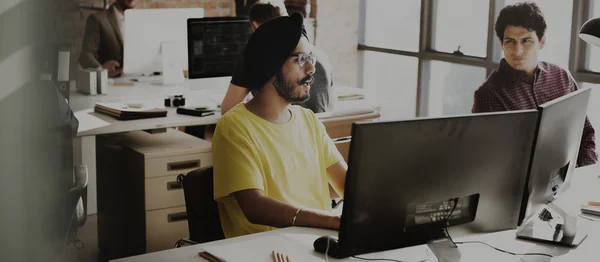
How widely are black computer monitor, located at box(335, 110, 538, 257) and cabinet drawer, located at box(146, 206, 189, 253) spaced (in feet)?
6.66

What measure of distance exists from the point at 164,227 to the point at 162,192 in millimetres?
176

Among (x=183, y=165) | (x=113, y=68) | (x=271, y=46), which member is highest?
(x=271, y=46)

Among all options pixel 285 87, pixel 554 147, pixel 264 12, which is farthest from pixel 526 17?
pixel 264 12

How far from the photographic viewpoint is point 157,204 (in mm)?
3453

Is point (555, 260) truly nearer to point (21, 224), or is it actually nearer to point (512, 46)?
point (512, 46)

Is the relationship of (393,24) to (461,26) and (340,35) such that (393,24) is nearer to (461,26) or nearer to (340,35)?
(340,35)

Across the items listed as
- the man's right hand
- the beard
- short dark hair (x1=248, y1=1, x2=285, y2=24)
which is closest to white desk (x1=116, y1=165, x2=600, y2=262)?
the beard

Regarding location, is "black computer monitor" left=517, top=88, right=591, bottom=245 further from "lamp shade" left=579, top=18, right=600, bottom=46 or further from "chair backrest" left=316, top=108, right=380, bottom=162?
"chair backrest" left=316, top=108, right=380, bottom=162

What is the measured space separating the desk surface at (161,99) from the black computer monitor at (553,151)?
191cm

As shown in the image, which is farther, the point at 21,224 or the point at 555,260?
the point at 555,260

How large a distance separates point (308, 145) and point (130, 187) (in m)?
1.57

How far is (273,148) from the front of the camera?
2.17 m

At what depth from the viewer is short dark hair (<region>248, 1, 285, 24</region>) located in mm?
3738

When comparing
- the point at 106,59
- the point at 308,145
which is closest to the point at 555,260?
the point at 308,145
